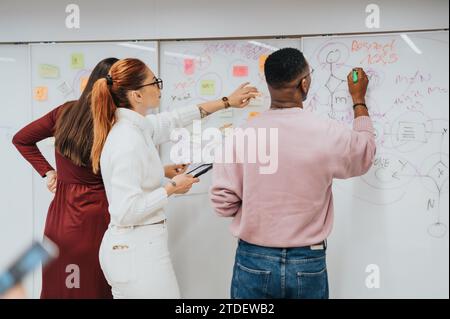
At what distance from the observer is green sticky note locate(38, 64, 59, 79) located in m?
1.66

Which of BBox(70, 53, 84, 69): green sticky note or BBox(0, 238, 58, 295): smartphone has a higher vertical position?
BBox(70, 53, 84, 69): green sticky note

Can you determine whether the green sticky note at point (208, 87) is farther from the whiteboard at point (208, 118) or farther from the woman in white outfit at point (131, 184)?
the woman in white outfit at point (131, 184)

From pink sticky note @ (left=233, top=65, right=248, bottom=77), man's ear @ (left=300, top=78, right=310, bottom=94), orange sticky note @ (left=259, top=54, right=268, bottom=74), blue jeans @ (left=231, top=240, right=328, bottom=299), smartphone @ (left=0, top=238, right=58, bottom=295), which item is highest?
orange sticky note @ (left=259, top=54, right=268, bottom=74)

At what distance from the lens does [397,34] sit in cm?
153

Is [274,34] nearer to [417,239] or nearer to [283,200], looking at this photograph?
[283,200]

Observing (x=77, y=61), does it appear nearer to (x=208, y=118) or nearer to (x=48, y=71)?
(x=48, y=71)

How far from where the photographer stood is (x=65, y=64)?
5.43 feet

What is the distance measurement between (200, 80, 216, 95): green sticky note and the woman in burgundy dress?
408mm

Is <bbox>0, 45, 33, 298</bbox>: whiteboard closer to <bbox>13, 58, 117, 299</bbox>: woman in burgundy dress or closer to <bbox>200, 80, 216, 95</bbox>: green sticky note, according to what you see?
<bbox>13, 58, 117, 299</bbox>: woman in burgundy dress

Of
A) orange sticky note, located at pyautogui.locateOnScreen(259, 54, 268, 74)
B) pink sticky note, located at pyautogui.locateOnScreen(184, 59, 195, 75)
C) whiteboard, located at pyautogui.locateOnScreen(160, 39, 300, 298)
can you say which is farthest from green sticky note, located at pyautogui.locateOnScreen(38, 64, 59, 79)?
orange sticky note, located at pyautogui.locateOnScreen(259, 54, 268, 74)

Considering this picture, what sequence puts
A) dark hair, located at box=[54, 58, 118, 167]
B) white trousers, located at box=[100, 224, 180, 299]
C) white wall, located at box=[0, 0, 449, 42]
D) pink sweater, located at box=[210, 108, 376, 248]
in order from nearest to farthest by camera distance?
pink sweater, located at box=[210, 108, 376, 248]
white trousers, located at box=[100, 224, 180, 299]
dark hair, located at box=[54, 58, 118, 167]
white wall, located at box=[0, 0, 449, 42]

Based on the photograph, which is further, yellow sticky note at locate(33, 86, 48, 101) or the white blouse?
yellow sticky note at locate(33, 86, 48, 101)

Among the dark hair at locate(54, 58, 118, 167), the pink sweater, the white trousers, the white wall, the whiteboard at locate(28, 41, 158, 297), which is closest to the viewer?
the pink sweater

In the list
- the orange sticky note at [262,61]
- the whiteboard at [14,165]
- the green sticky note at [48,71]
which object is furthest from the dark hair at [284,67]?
the whiteboard at [14,165]
